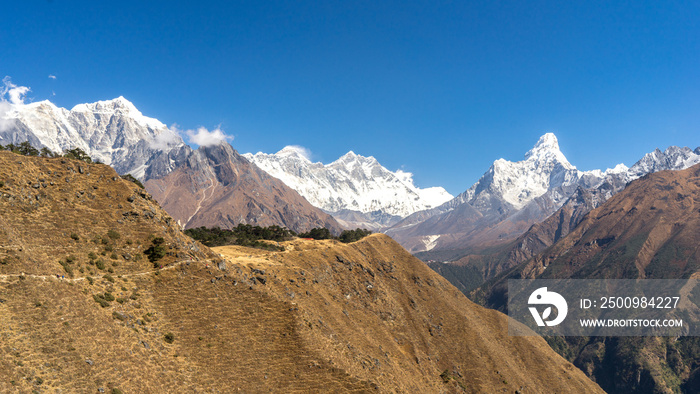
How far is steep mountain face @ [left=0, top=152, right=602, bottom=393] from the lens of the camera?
43.0 m

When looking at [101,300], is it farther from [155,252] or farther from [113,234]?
[113,234]

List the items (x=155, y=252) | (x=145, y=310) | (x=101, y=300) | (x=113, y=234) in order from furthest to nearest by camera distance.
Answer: (x=155, y=252)
(x=113, y=234)
(x=145, y=310)
(x=101, y=300)

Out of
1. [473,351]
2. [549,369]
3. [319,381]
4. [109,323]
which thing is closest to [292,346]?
[319,381]

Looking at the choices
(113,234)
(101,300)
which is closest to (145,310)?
(101,300)

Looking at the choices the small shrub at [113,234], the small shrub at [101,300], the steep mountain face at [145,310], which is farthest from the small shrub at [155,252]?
the small shrub at [101,300]

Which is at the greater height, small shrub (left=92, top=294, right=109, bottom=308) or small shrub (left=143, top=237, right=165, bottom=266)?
small shrub (left=143, top=237, right=165, bottom=266)

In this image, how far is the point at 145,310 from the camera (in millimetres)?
54219

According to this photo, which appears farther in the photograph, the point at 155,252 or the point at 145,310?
the point at 155,252

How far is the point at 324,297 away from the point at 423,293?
2128 inches

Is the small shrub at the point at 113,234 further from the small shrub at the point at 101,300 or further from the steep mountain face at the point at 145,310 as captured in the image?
the small shrub at the point at 101,300

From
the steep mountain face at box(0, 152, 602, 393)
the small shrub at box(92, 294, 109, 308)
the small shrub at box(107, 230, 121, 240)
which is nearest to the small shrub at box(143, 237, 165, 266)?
the steep mountain face at box(0, 152, 602, 393)

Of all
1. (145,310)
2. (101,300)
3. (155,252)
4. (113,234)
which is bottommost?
(145,310)

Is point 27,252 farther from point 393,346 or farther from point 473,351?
point 473,351

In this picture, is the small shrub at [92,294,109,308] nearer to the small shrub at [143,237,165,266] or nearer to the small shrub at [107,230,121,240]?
the small shrub at [143,237,165,266]
